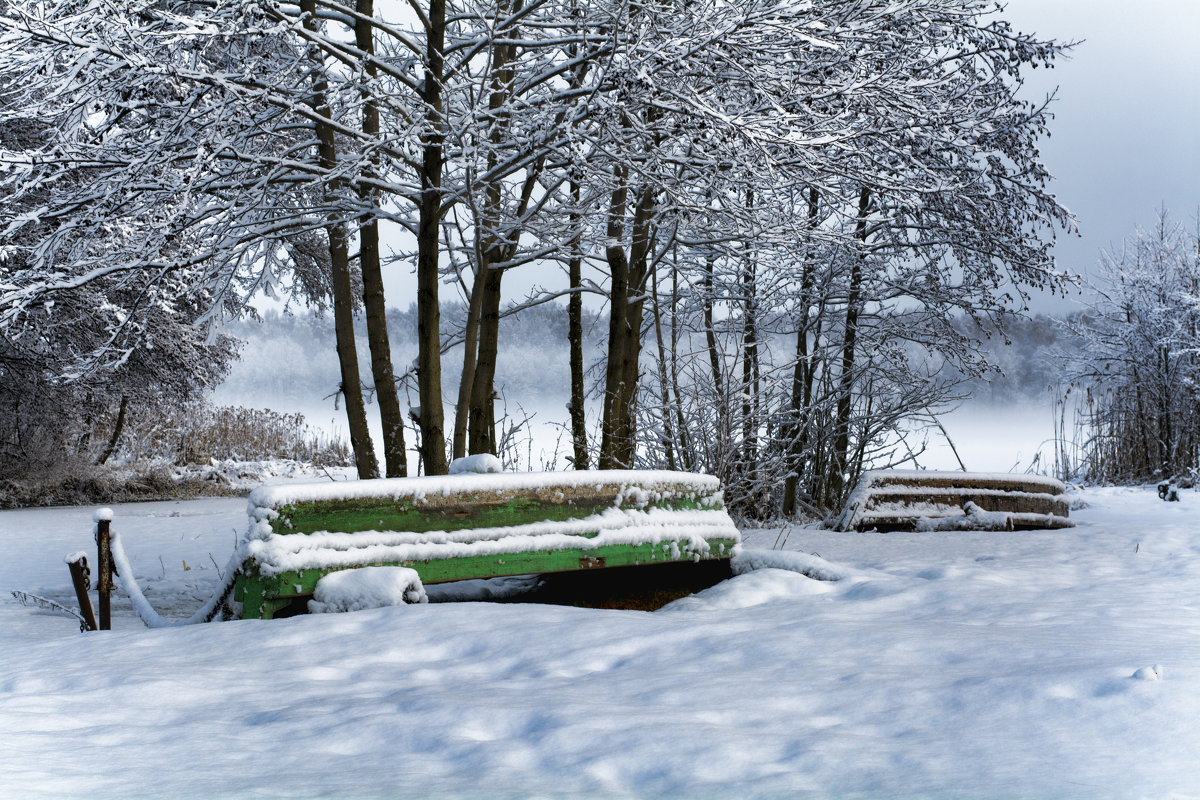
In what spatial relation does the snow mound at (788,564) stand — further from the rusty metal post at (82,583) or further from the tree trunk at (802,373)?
the tree trunk at (802,373)

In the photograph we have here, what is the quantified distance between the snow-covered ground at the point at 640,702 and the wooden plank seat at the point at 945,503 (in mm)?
3821

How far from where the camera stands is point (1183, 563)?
6.07 m

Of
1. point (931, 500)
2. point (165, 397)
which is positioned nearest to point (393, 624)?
point (931, 500)

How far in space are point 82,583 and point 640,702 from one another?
10.7 ft

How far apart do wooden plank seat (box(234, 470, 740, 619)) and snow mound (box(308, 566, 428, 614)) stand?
66 mm

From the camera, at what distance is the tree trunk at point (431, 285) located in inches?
287

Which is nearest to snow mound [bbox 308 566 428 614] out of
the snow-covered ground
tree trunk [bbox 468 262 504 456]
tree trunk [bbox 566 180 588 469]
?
the snow-covered ground

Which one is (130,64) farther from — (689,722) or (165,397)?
(165,397)

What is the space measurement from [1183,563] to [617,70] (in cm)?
467

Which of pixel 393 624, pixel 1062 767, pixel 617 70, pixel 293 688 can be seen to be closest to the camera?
pixel 1062 767

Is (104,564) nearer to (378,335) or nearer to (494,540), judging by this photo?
(494,540)

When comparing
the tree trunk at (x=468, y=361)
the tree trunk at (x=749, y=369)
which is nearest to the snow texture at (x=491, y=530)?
the tree trunk at (x=749, y=369)

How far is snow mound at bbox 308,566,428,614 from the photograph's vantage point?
4.23 meters

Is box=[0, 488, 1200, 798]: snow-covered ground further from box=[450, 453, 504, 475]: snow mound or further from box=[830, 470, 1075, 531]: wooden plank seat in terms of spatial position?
box=[830, 470, 1075, 531]: wooden plank seat
